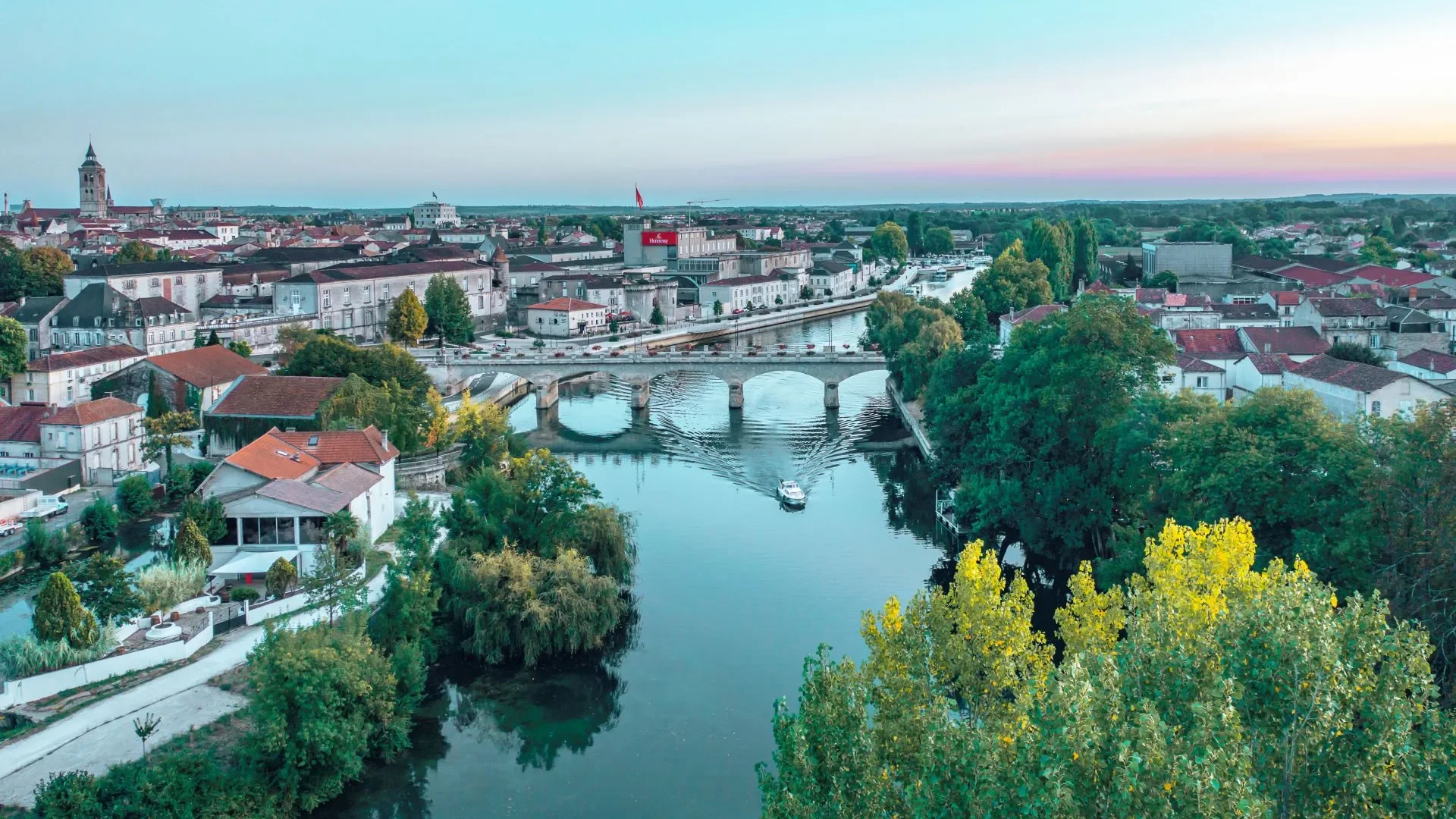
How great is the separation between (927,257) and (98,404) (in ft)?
333

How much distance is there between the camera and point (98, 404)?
102 ft

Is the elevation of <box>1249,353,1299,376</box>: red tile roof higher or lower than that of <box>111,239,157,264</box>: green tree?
lower

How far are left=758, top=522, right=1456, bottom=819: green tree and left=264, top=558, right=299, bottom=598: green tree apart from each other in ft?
38.9

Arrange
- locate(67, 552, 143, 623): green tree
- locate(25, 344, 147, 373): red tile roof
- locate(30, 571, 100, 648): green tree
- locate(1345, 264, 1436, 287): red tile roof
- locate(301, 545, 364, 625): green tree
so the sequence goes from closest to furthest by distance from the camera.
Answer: locate(30, 571, 100, 648): green tree → locate(67, 552, 143, 623): green tree → locate(301, 545, 364, 625): green tree → locate(25, 344, 147, 373): red tile roof → locate(1345, 264, 1436, 287): red tile roof

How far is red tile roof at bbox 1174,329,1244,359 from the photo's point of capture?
36.2 metres

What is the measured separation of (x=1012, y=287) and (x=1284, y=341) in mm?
23438

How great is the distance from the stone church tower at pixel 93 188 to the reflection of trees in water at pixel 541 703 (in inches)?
4207

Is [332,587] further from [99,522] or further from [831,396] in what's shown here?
[831,396]

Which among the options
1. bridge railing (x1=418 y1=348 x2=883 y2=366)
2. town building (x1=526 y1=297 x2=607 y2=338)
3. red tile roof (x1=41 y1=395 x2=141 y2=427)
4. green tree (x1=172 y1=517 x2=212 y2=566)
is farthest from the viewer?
town building (x1=526 y1=297 x2=607 y2=338)

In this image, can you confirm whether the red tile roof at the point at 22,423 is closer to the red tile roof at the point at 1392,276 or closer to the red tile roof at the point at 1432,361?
the red tile roof at the point at 1432,361

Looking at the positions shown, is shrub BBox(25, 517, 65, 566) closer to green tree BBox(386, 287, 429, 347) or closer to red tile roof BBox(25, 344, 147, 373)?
red tile roof BBox(25, 344, 147, 373)

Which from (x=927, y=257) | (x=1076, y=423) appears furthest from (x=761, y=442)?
(x=927, y=257)

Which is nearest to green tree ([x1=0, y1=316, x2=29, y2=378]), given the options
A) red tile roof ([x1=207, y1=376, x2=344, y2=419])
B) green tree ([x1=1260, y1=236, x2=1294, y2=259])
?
red tile roof ([x1=207, y1=376, x2=344, y2=419])

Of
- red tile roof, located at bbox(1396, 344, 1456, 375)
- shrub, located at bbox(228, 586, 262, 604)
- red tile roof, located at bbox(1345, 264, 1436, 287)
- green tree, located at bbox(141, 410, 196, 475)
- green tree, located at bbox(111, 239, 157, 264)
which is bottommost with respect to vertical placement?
shrub, located at bbox(228, 586, 262, 604)
